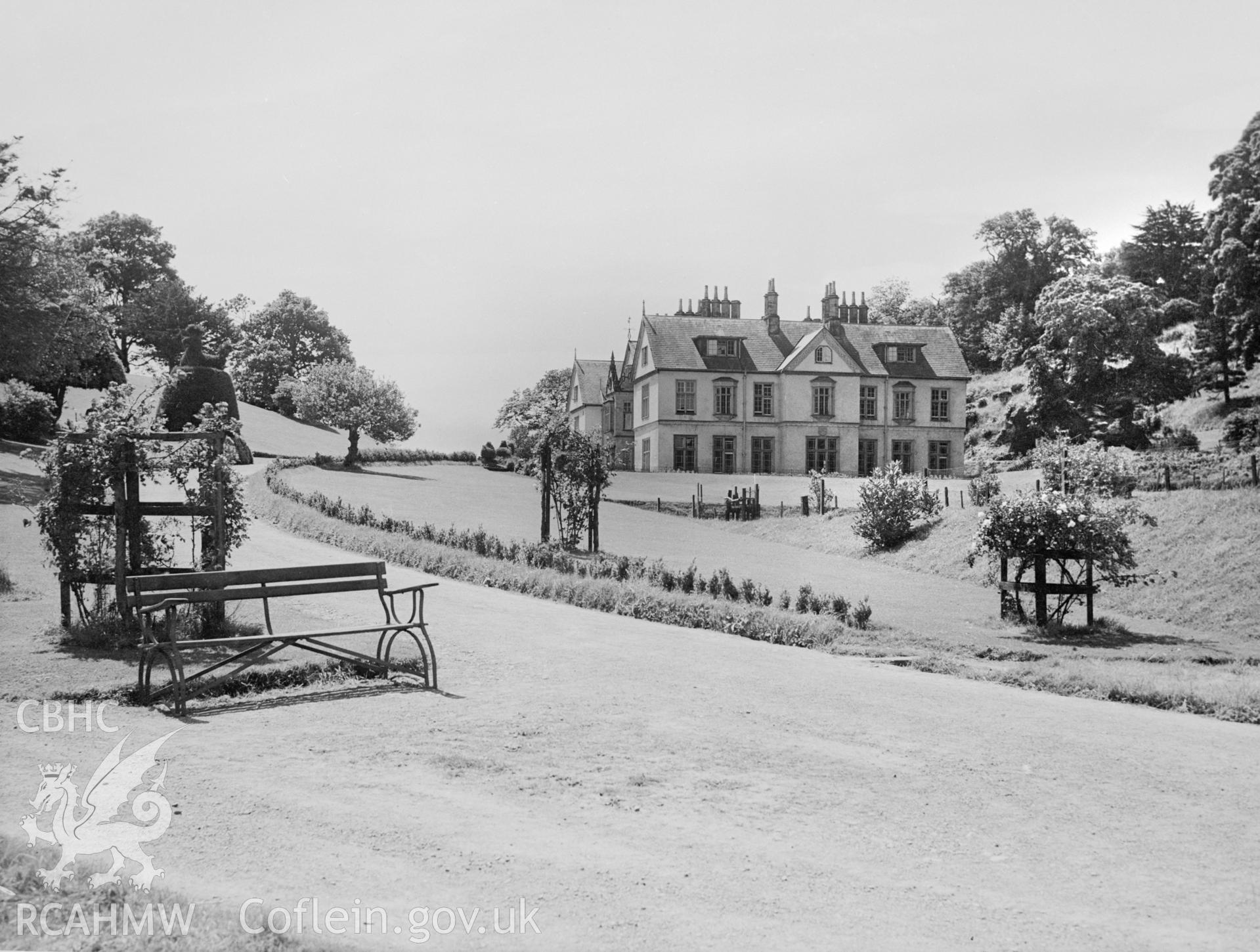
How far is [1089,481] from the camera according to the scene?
26.7 metres

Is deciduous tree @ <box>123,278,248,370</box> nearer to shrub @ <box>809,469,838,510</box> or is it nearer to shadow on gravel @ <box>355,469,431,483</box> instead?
shadow on gravel @ <box>355,469,431,483</box>

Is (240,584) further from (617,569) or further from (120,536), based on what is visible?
(617,569)

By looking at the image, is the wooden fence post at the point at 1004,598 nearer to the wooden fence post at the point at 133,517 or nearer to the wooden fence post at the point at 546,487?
the wooden fence post at the point at 546,487

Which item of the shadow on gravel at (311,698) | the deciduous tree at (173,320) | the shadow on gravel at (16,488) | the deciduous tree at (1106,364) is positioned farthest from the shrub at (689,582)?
the deciduous tree at (1106,364)

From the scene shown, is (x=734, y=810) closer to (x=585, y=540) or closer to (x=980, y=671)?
(x=980, y=671)

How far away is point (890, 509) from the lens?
96.6 ft

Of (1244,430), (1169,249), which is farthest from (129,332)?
(1169,249)

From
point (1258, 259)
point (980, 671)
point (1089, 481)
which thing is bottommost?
point (980, 671)

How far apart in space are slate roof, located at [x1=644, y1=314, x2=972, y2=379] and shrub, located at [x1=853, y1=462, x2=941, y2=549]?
32070 millimetres

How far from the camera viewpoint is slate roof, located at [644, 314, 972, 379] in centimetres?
6222

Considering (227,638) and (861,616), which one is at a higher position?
(227,638)

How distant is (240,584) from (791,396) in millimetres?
53255

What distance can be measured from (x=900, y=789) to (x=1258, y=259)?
1676 inches

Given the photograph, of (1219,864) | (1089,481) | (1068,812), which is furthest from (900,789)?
(1089,481)
